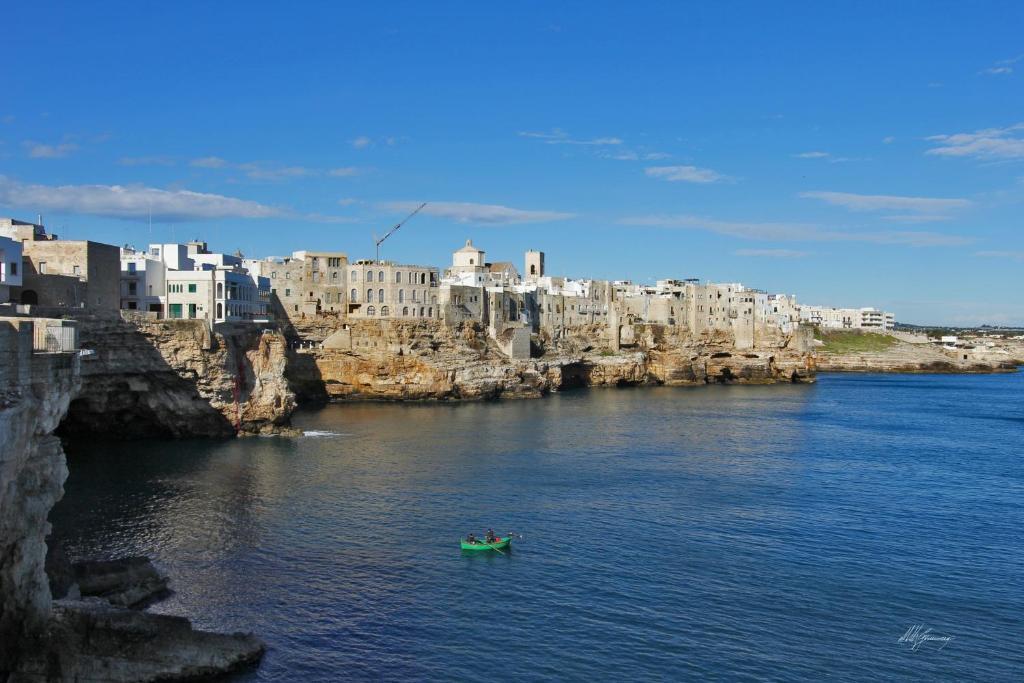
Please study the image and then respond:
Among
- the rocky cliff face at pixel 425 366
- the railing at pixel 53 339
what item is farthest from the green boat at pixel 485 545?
the rocky cliff face at pixel 425 366

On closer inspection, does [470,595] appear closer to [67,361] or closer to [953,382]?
[67,361]

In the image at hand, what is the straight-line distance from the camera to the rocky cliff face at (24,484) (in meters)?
18.4

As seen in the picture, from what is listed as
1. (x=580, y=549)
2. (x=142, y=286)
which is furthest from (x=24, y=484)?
(x=142, y=286)

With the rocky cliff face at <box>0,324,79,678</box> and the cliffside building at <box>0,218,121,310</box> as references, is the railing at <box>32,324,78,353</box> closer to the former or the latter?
the rocky cliff face at <box>0,324,79,678</box>

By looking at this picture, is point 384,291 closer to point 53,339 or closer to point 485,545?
point 485,545

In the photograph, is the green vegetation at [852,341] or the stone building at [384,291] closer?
the stone building at [384,291]

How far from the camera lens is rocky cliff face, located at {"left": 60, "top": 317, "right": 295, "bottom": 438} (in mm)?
49406

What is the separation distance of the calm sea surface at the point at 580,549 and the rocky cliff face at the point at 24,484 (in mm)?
5250

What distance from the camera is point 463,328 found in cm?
9000

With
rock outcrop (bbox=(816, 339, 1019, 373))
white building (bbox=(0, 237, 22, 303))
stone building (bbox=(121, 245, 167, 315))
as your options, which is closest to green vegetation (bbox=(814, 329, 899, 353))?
rock outcrop (bbox=(816, 339, 1019, 373))

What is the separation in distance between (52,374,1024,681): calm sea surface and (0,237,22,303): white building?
9553 mm

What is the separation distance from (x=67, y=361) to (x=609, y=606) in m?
16.4

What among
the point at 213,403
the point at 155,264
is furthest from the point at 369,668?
the point at 155,264

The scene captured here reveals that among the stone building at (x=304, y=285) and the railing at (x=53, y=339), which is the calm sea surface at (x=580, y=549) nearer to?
the railing at (x=53, y=339)
